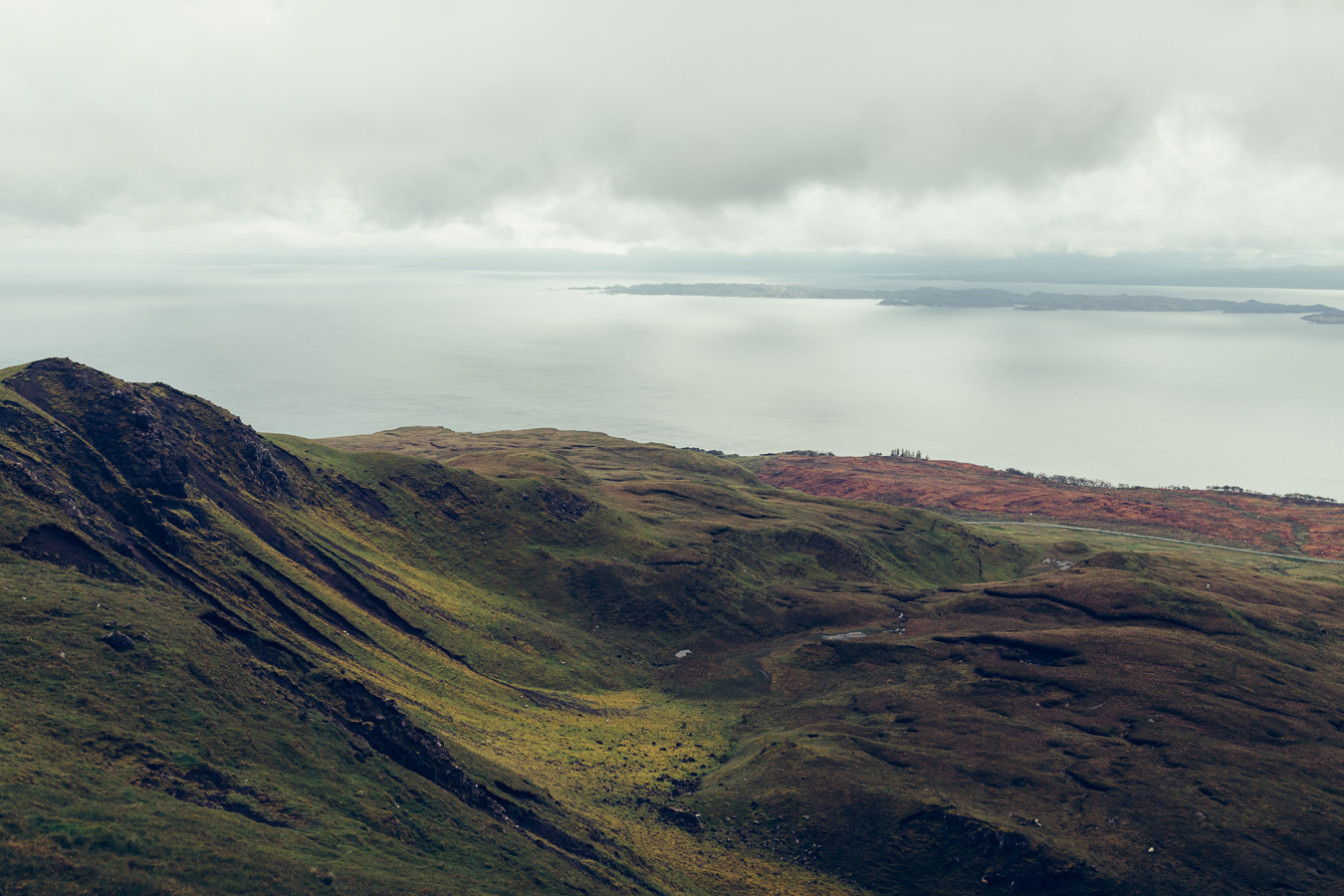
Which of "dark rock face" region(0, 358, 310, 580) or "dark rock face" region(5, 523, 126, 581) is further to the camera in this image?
"dark rock face" region(0, 358, 310, 580)

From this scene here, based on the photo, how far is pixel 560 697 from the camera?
78.7m

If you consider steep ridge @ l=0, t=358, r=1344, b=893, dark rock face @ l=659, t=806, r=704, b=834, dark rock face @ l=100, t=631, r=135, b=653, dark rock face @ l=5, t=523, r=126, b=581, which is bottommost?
dark rock face @ l=659, t=806, r=704, b=834

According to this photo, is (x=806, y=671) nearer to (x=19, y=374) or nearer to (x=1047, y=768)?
(x=1047, y=768)

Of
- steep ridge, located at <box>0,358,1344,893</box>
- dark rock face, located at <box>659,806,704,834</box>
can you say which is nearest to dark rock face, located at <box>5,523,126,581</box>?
steep ridge, located at <box>0,358,1344,893</box>

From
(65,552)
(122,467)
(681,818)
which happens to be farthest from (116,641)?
(681,818)

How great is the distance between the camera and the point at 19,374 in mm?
75625

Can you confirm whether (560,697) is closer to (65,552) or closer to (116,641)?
(116,641)

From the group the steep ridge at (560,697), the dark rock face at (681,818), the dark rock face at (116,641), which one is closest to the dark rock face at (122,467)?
the steep ridge at (560,697)

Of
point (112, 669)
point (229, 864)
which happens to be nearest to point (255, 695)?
point (112, 669)

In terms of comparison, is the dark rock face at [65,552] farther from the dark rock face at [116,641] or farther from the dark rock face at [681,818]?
the dark rock face at [681,818]

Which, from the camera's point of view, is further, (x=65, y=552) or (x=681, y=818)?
(x=681, y=818)

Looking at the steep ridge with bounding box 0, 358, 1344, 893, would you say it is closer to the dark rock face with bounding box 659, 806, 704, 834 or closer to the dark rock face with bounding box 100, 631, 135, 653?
the dark rock face with bounding box 100, 631, 135, 653

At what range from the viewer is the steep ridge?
37906 millimetres

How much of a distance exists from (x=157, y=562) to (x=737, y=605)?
225ft
